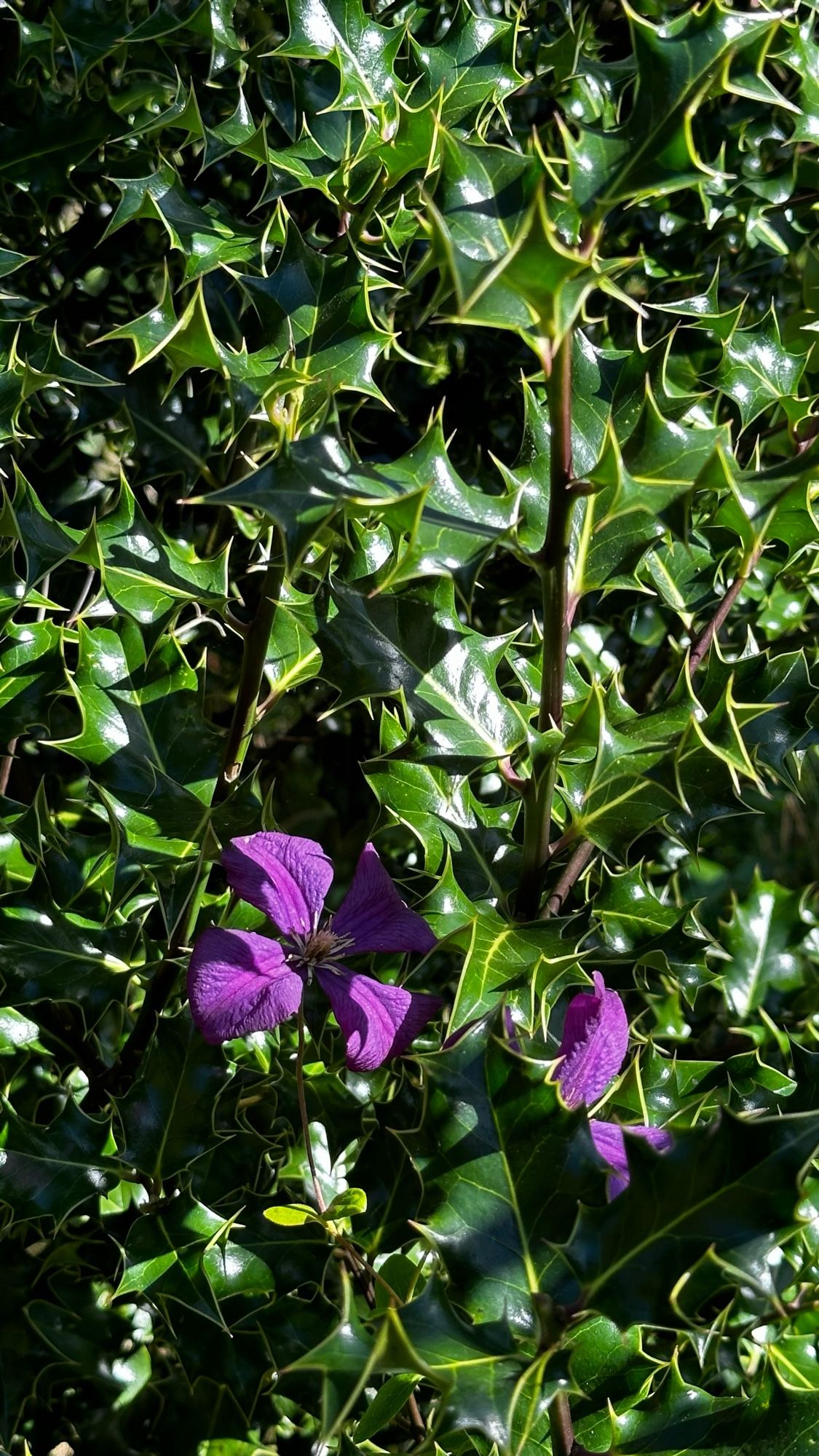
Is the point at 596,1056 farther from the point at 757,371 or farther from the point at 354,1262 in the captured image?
the point at 757,371

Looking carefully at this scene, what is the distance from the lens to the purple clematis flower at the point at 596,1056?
2.66ft

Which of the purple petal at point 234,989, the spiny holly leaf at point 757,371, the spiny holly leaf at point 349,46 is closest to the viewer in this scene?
the purple petal at point 234,989

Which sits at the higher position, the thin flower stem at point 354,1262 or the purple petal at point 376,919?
the purple petal at point 376,919

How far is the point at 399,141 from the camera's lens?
3.50ft

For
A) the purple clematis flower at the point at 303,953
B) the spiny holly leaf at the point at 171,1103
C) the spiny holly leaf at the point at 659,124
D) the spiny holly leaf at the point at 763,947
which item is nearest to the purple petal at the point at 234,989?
the purple clematis flower at the point at 303,953

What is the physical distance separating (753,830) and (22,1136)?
2.09m

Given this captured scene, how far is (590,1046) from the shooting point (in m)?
0.81

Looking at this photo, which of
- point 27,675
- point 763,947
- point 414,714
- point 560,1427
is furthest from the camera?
point 763,947

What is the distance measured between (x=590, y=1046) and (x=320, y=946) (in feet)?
0.73

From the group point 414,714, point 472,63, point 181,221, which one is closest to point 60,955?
point 414,714

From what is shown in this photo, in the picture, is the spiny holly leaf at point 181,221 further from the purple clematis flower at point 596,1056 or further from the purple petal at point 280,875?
the purple clematis flower at point 596,1056

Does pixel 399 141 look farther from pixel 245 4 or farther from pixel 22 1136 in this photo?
pixel 22 1136

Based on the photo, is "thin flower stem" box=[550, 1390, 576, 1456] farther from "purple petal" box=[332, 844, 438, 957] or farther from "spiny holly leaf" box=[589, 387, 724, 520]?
"spiny holly leaf" box=[589, 387, 724, 520]

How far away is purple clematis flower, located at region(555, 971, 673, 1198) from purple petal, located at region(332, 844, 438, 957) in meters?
0.12
